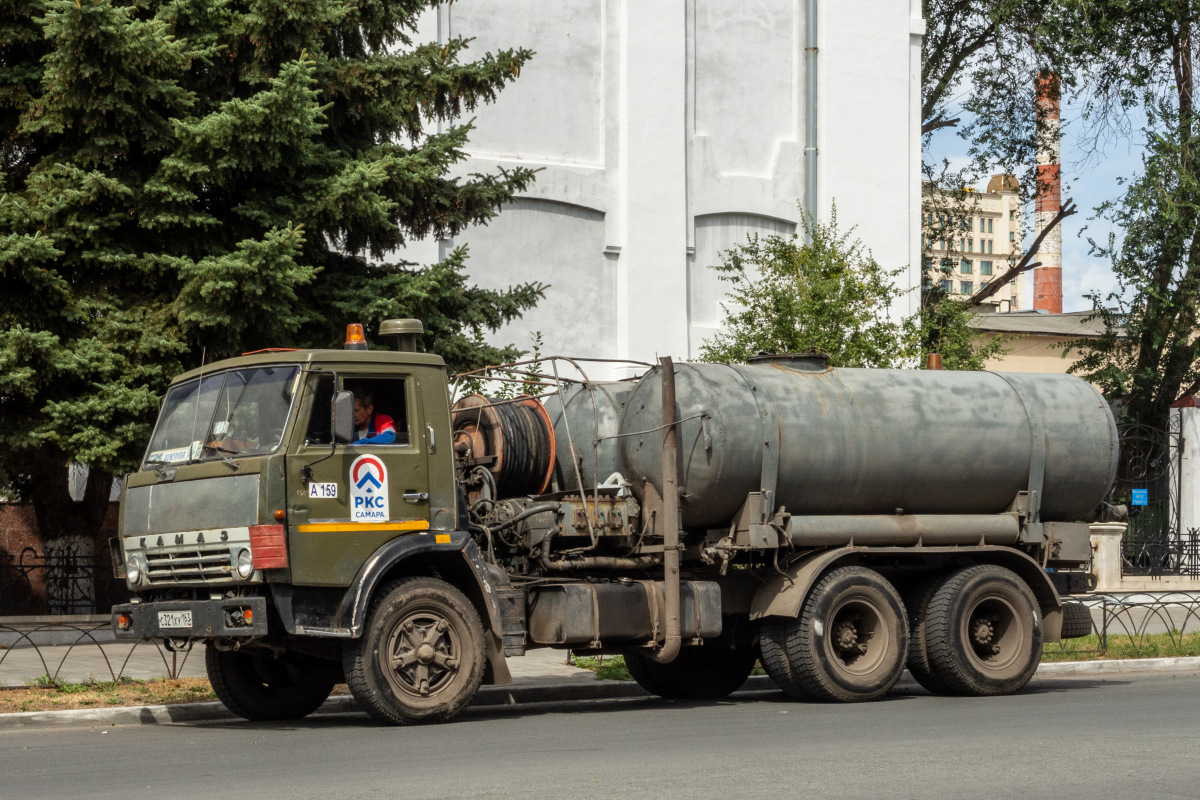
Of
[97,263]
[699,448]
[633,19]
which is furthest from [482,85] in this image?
[633,19]

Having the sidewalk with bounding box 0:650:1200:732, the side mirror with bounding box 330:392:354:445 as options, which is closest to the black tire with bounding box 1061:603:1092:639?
the sidewalk with bounding box 0:650:1200:732

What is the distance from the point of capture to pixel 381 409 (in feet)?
35.9

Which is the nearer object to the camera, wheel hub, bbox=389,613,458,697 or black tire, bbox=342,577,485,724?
black tire, bbox=342,577,485,724

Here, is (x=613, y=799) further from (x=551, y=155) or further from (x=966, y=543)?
(x=551, y=155)

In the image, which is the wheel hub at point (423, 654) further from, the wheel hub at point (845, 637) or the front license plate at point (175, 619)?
the wheel hub at point (845, 637)

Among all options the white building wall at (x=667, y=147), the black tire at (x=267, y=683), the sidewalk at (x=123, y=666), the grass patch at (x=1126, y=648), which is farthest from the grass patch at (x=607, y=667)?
the white building wall at (x=667, y=147)

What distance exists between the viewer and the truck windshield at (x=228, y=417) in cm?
1046

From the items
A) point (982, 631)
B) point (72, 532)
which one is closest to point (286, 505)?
point (982, 631)

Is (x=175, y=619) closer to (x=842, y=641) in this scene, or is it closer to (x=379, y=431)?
(x=379, y=431)

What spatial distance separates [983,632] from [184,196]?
882cm

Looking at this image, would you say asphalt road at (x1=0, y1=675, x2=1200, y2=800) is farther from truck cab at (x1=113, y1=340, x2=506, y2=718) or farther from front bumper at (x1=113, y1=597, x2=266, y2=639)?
truck cab at (x1=113, y1=340, x2=506, y2=718)

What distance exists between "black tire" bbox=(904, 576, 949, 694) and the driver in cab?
15.7 ft

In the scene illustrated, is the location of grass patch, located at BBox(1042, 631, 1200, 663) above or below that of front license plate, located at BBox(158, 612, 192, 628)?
below

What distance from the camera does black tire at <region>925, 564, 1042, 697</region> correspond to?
12617 mm
